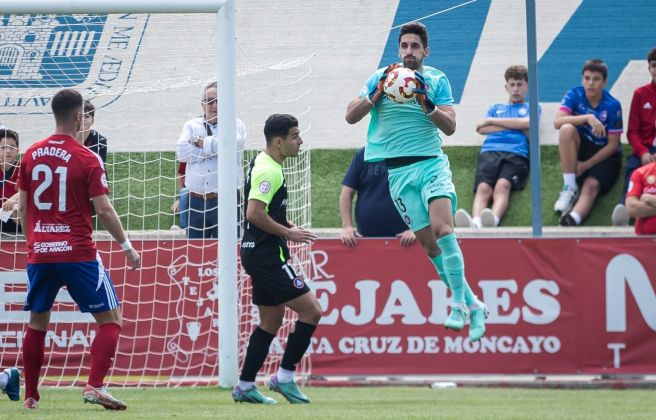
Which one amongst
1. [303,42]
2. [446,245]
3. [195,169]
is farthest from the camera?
[303,42]

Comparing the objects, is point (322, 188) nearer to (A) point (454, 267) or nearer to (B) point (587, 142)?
(B) point (587, 142)

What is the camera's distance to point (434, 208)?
811 cm

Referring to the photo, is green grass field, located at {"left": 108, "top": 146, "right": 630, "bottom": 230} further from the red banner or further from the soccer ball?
the soccer ball

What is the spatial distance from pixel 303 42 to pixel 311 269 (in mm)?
4647

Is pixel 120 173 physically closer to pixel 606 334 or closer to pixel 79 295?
pixel 79 295

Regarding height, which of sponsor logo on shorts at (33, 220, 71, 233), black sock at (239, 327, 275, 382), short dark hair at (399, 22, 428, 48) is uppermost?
short dark hair at (399, 22, 428, 48)

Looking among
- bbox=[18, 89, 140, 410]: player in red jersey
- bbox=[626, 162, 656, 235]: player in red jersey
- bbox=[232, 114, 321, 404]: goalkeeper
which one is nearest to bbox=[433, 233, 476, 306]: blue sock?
bbox=[232, 114, 321, 404]: goalkeeper

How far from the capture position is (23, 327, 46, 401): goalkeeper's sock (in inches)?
311

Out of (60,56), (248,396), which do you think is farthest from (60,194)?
(60,56)

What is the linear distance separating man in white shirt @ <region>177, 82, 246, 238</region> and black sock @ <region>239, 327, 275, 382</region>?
231 cm

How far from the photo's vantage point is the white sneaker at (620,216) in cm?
1288

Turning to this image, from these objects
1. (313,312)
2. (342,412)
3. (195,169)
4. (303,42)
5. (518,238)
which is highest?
(303,42)

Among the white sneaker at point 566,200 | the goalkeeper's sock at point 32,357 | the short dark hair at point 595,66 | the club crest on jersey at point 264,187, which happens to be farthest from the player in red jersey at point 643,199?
the goalkeeper's sock at point 32,357

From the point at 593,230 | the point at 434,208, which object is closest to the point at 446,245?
the point at 434,208
